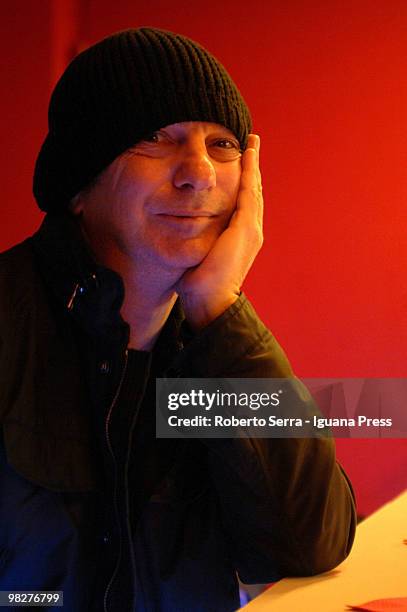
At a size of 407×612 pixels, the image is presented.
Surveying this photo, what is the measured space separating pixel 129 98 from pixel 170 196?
→ 149 mm

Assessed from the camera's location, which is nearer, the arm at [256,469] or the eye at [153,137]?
the arm at [256,469]

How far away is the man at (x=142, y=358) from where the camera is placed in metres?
0.91

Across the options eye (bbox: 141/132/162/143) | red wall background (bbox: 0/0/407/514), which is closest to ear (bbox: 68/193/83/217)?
eye (bbox: 141/132/162/143)

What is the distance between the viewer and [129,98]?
1.05m

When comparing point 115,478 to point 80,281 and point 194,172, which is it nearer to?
point 80,281

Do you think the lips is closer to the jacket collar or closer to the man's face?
the man's face

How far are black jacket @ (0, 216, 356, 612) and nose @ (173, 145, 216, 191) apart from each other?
148mm

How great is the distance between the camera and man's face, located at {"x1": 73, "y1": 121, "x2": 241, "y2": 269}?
39.9 inches

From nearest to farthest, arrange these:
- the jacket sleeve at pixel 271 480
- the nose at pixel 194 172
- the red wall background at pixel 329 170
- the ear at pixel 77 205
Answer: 1. the jacket sleeve at pixel 271 480
2. the nose at pixel 194 172
3. the ear at pixel 77 205
4. the red wall background at pixel 329 170

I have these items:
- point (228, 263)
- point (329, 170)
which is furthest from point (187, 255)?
point (329, 170)

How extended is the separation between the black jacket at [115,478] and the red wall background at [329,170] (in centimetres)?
141

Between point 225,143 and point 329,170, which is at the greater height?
point 329,170

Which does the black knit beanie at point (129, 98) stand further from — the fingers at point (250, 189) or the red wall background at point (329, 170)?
the red wall background at point (329, 170)

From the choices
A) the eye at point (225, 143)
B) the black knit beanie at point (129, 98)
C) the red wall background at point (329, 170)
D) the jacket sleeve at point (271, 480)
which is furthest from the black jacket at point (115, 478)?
the red wall background at point (329, 170)
